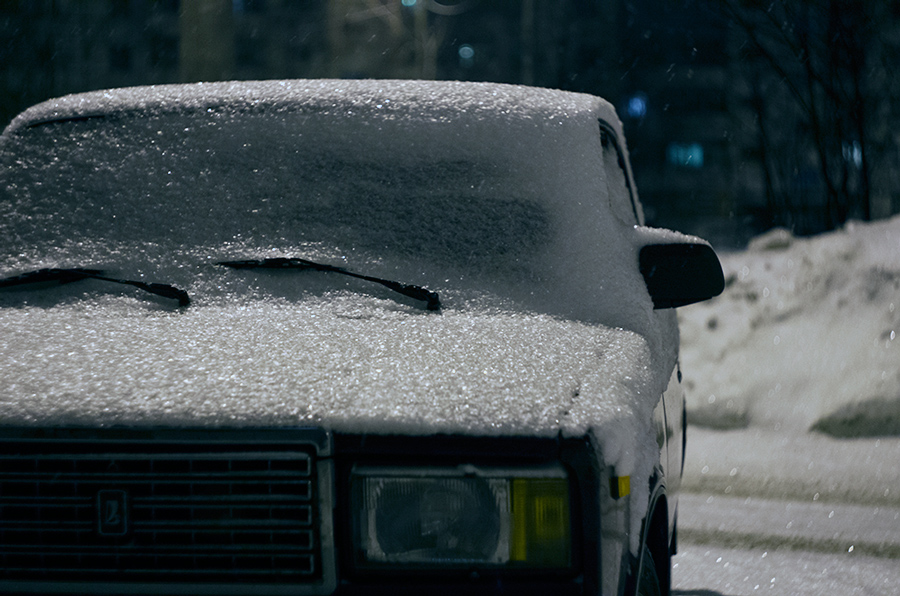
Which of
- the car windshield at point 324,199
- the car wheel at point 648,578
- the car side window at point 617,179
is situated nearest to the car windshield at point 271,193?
the car windshield at point 324,199

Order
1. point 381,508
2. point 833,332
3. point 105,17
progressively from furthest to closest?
1. point 105,17
2. point 833,332
3. point 381,508

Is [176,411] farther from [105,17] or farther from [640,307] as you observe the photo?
[105,17]

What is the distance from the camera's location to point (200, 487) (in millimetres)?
1670

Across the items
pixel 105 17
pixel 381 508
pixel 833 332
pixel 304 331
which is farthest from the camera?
pixel 105 17

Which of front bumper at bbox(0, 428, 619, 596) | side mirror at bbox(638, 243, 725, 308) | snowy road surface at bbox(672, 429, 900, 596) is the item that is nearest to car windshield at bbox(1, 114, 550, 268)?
side mirror at bbox(638, 243, 725, 308)

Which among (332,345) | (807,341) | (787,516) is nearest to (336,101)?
(332,345)

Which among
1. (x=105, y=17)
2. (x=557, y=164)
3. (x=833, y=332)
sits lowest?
(x=833, y=332)

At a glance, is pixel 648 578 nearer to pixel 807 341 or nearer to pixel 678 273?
pixel 678 273

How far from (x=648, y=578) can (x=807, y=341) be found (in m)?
5.74

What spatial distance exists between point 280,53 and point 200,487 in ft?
184

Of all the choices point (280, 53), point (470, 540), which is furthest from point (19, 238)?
point (280, 53)

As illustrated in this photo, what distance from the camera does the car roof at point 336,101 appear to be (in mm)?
2826

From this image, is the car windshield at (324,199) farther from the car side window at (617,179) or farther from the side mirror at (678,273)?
the car side window at (617,179)

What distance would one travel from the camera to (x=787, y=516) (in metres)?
4.87
